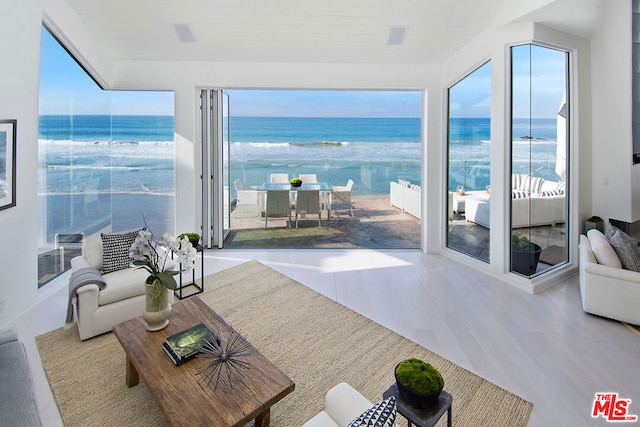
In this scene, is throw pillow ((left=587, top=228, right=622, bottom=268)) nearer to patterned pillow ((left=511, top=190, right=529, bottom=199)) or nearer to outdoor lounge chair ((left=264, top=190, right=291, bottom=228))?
patterned pillow ((left=511, top=190, right=529, bottom=199))

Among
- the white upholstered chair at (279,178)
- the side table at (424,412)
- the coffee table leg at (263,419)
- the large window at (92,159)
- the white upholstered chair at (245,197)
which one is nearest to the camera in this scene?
the side table at (424,412)

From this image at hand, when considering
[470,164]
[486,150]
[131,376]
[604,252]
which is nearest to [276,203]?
[470,164]

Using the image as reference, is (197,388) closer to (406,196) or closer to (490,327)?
(490,327)

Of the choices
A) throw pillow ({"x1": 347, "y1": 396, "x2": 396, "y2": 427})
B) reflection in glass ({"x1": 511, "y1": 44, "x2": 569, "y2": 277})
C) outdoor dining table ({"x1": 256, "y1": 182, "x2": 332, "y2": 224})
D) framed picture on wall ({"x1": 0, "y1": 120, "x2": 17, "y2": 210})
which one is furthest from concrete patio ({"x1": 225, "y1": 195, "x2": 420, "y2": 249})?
throw pillow ({"x1": 347, "y1": 396, "x2": 396, "y2": 427})

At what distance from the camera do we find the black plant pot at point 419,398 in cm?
129

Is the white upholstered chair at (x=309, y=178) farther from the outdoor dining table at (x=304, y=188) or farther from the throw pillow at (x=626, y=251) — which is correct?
the throw pillow at (x=626, y=251)

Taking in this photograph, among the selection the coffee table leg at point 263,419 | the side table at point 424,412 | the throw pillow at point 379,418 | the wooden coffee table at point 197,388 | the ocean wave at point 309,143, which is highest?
the ocean wave at point 309,143

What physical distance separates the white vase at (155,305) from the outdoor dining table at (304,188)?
3978mm

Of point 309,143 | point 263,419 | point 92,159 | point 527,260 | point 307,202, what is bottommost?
point 263,419

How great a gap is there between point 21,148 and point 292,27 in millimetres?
3040

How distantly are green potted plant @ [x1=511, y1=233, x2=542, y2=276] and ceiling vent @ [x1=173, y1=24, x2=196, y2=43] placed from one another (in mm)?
4542

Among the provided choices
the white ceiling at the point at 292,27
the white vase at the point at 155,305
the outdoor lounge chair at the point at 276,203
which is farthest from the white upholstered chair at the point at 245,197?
the white vase at the point at 155,305

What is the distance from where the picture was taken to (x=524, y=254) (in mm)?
4027

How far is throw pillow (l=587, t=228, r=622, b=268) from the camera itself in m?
3.21
